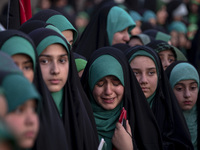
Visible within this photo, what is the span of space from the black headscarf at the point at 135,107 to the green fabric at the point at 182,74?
91cm

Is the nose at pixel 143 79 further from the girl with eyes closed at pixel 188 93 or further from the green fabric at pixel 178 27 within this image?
the green fabric at pixel 178 27

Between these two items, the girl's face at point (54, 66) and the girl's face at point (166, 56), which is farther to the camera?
the girl's face at point (166, 56)

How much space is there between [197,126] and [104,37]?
5.92 feet

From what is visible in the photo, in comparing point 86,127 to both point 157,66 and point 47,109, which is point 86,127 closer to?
point 47,109

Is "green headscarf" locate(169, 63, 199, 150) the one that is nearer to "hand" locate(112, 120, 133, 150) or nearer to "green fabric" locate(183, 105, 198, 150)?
"green fabric" locate(183, 105, 198, 150)

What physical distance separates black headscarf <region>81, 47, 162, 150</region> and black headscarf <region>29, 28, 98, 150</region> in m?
0.51

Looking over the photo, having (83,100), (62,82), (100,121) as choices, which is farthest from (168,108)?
(62,82)

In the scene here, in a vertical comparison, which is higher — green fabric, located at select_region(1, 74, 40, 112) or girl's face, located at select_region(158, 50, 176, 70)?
girl's face, located at select_region(158, 50, 176, 70)

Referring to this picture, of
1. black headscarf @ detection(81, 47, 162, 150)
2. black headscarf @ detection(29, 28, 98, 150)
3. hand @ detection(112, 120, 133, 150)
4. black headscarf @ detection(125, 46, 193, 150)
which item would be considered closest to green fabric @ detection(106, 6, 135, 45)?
black headscarf @ detection(125, 46, 193, 150)

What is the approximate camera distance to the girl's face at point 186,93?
5.13m

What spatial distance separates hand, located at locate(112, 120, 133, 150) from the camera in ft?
13.1

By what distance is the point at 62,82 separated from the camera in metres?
3.50

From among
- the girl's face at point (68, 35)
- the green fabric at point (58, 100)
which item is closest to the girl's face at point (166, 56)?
the girl's face at point (68, 35)

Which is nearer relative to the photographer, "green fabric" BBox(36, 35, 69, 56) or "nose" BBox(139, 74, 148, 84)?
"green fabric" BBox(36, 35, 69, 56)
